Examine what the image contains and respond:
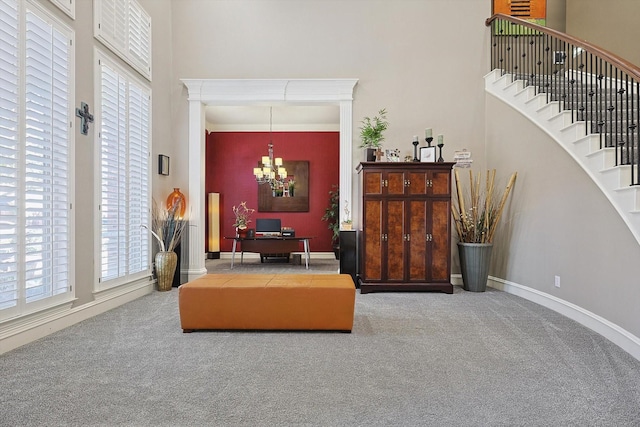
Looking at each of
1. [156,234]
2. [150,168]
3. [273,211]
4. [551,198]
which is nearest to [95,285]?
[156,234]

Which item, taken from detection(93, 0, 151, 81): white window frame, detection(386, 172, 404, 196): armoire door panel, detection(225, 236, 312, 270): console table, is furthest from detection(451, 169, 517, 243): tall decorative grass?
A: detection(93, 0, 151, 81): white window frame

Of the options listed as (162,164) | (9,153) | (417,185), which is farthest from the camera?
(162,164)

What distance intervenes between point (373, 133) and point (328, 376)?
3.81 meters

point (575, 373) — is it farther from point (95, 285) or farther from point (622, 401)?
point (95, 285)

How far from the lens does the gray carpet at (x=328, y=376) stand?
1983 mm

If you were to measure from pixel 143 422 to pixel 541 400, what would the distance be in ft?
6.78

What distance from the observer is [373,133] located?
218 inches

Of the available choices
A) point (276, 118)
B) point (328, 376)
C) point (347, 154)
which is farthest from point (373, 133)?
point (276, 118)

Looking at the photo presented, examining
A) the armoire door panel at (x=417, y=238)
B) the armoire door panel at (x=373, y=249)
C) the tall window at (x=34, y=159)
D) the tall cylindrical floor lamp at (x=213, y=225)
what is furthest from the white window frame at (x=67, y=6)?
the tall cylindrical floor lamp at (x=213, y=225)

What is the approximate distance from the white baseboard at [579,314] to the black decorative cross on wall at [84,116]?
500 cm

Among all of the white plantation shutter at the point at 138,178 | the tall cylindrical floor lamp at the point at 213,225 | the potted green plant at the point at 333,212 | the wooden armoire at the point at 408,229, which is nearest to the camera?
the white plantation shutter at the point at 138,178

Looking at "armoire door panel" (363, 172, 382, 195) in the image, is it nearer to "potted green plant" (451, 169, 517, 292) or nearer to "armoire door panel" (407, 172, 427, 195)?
"armoire door panel" (407, 172, 427, 195)

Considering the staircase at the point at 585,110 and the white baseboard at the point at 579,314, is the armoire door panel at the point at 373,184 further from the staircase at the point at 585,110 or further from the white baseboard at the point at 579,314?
the white baseboard at the point at 579,314

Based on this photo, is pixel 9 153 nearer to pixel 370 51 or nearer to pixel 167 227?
pixel 167 227
